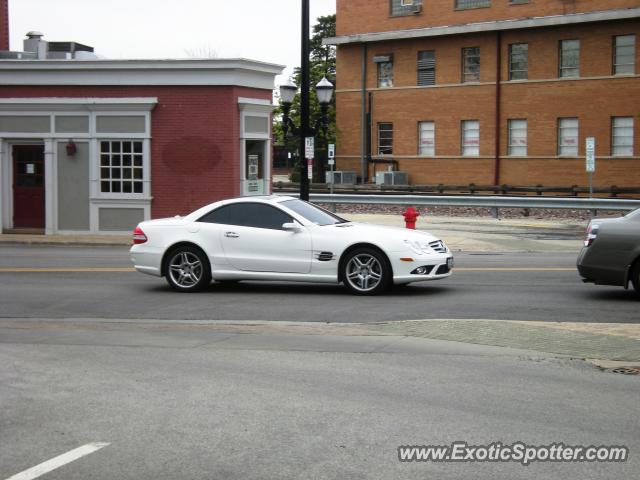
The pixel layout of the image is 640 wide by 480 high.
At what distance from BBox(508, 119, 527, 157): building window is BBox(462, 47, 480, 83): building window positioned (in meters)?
2.87

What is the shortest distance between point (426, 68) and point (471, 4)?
12.1 feet

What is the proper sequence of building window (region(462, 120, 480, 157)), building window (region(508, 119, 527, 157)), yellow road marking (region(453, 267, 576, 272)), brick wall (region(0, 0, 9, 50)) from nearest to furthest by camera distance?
yellow road marking (region(453, 267, 576, 272)), brick wall (region(0, 0, 9, 50)), building window (region(508, 119, 527, 157)), building window (region(462, 120, 480, 157))

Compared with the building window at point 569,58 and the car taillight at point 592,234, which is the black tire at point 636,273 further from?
the building window at point 569,58

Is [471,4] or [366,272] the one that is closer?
[366,272]

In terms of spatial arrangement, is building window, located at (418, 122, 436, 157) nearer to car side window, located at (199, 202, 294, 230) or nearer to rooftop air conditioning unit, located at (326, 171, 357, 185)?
rooftop air conditioning unit, located at (326, 171, 357, 185)

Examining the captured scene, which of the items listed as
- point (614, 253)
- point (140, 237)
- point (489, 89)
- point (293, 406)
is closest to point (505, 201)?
point (614, 253)

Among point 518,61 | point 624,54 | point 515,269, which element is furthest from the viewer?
point 518,61

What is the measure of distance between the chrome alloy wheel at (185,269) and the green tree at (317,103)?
27.9 m

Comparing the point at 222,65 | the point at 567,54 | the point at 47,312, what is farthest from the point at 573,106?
the point at 47,312

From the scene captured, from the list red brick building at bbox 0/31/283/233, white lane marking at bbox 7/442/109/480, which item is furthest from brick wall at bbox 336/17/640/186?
white lane marking at bbox 7/442/109/480

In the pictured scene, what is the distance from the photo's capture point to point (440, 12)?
48438 millimetres

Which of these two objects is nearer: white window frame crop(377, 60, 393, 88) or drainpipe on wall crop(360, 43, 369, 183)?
white window frame crop(377, 60, 393, 88)

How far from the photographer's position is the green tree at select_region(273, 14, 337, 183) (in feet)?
180

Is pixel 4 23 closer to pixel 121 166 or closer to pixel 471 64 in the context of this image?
pixel 121 166
